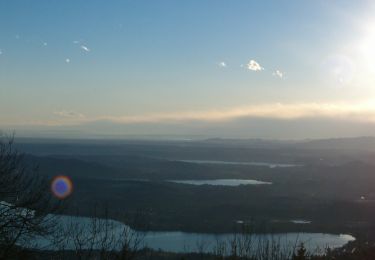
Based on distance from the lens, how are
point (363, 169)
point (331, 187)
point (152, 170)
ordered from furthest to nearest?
point (152, 170) < point (363, 169) < point (331, 187)

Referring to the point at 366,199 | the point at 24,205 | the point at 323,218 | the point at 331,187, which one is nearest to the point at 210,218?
the point at 323,218

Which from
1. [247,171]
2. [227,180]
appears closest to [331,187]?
[227,180]

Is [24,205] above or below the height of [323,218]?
above

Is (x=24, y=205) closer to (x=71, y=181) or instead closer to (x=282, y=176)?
(x=71, y=181)

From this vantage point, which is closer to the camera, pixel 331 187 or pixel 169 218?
pixel 169 218

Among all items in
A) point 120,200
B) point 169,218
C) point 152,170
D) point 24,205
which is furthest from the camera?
point 152,170

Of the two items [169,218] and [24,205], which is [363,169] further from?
[24,205]

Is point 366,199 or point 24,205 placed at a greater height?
point 24,205

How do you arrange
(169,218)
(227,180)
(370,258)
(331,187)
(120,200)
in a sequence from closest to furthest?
(370,258), (169,218), (120,200), (331,187), (227,180)

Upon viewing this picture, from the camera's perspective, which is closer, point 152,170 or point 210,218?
point 210,218
